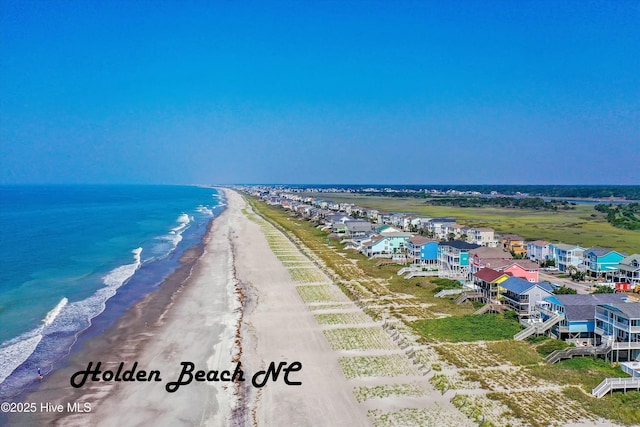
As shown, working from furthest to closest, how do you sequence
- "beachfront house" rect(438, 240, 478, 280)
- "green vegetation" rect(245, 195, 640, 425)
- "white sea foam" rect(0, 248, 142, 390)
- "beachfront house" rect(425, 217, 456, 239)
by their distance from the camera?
1. "beachfront house" rect(425, 217, 456, 239)
2. "beachfront house" rect(438, 240, 478, 280)
3. "white sea foam" rect(0, 248, 142, 390)
4. "green vegetation" rect(245, 195, 640, 425)

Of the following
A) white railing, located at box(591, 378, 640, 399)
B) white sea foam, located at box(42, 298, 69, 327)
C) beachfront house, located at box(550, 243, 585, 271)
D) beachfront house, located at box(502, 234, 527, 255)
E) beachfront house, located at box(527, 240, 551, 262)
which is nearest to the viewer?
white railing, located at box(591, 378, 640, 399)

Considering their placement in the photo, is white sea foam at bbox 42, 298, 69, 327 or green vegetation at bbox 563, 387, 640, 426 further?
white sea foam at bbox 42, 298, 69, 327

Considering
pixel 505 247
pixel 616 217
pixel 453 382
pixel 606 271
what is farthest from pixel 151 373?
pixel 616 217

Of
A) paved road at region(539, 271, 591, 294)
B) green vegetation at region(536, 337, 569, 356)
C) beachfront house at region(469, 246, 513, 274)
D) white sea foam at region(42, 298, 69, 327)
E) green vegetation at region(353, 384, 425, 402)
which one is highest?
beachfront house at region(469, 246, 513, 274)

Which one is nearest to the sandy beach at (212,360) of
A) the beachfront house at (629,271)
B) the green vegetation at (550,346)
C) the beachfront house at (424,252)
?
the green vegetation at (550,346)

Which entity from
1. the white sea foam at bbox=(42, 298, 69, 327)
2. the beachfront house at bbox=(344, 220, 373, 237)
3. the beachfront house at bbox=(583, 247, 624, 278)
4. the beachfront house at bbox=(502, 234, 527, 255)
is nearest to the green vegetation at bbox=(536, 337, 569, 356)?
the beachfront house at bbox=(583, 247, 624, 278)

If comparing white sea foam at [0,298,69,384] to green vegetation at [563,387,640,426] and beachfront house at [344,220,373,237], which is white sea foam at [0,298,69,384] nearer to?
green vegetation at [563,387,640,426]

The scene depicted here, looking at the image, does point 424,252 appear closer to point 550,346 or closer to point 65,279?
point 550,346
